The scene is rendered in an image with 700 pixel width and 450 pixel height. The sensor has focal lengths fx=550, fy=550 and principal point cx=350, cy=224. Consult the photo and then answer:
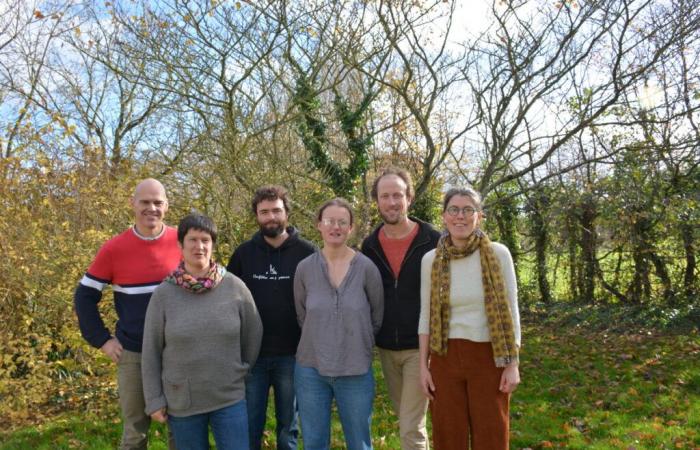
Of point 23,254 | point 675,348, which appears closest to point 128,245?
point 23,254

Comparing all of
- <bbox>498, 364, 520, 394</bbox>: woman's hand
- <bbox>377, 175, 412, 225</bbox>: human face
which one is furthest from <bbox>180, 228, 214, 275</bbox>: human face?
<bbox>498, 364, 520, 394</bbox>: woman's hand

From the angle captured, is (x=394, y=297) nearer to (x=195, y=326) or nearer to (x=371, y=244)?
(x=371, y=244)

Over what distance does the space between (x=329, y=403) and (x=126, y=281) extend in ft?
4.55

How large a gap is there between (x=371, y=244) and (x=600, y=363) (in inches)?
206

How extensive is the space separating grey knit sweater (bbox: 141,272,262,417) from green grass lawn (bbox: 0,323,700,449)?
1969 mm

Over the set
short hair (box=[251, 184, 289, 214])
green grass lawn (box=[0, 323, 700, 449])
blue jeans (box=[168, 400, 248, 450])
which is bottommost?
green grass lawn (box=[0, 323, 700, 449])

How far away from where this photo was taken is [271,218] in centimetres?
341

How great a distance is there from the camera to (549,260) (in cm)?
1202

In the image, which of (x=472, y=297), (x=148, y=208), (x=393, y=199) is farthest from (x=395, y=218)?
(x=148, y=208)

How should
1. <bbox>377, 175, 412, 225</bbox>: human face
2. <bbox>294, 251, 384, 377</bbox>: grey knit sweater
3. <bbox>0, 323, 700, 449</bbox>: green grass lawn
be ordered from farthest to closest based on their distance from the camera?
<bbox>0, 323, 700, 449</bbox>: green grass lawn
<bbox>377, 175, 412, 225</bbox>: human face
<bbox>294, 251, 384, 377</bbox>: grey knit sweater

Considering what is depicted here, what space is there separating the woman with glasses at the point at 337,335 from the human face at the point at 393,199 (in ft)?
0.74

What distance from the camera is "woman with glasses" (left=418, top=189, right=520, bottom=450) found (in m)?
2.86

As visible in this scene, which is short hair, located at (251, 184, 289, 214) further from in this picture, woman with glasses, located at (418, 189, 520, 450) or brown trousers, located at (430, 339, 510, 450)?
brown trousers, located at (430, 339, 510, 450)

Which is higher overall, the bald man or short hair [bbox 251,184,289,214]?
short hair [bbox 251,184,289,214]
